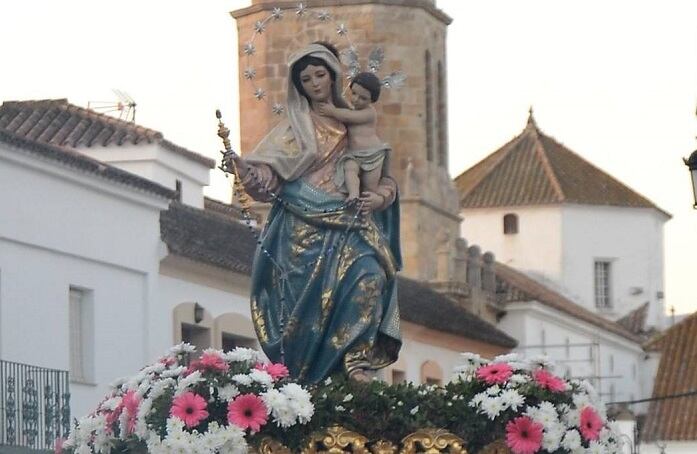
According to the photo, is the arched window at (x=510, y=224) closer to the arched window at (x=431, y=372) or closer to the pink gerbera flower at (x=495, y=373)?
the arched window at (x=431, y=372)

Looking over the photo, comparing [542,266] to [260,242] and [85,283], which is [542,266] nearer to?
[85,283]

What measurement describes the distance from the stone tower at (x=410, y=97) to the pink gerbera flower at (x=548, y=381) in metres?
38.4

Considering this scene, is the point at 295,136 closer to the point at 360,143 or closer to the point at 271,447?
the point at 360,143

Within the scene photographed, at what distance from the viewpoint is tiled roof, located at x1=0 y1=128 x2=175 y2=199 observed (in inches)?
1053

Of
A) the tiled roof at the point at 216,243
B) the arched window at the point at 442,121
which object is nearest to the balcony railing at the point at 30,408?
the tiled roof at the point at 216,243

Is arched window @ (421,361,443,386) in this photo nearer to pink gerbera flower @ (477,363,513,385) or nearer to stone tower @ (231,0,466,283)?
stone tower @ (231,0,466,283)

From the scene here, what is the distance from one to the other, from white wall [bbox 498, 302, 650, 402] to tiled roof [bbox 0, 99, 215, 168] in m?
18.2

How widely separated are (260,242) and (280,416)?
4.26 ft

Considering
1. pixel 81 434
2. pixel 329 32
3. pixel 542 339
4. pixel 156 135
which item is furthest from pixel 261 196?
pixel 542 339

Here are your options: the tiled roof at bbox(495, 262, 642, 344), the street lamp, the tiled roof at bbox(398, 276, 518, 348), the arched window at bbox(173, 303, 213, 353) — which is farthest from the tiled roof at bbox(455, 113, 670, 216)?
the street lamp

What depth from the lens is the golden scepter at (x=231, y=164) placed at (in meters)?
13.1

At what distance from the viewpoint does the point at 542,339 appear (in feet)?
192

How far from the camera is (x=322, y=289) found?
1321 centimetres

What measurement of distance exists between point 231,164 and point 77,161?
14.9 m
